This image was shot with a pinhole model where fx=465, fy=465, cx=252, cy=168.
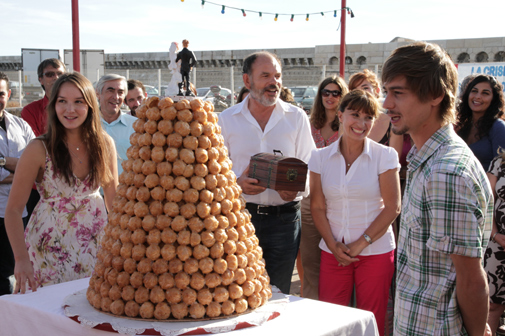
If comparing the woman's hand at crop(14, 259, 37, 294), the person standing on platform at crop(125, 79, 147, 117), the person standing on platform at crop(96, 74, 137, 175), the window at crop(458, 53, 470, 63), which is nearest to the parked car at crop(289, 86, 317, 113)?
the window at crop(458, 53, 470, 63)

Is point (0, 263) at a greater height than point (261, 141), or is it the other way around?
point (261, 141)

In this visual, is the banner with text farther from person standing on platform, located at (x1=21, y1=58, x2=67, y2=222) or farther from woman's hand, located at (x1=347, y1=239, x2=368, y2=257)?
person standing on platform, located at (x1=21, y1=58, x2=67, y2=222)

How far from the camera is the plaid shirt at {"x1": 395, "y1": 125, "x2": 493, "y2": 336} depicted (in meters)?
1.61

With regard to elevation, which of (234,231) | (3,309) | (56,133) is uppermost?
(56,133)

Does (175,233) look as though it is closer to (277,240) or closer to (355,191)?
(277,240)

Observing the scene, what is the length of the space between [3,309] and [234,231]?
108cm

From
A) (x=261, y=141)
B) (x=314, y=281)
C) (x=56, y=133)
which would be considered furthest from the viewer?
(x=314, y=281)

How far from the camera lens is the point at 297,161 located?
8.88ft

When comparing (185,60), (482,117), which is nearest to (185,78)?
(185,60)

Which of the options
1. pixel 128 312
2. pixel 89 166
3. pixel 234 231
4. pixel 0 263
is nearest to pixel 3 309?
pixel 128 312

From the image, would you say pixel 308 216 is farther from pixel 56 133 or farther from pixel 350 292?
pixel 56 133

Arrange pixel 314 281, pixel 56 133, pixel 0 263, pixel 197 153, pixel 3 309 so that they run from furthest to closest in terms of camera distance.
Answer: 1. pixel 314 281
2. pixel 0 263
3. pixel 56 133
4. pixel 3 309
5. pixel 197 153

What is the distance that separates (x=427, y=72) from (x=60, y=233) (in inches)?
81.2

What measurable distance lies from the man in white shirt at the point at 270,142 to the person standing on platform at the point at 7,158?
1768 millimetres
